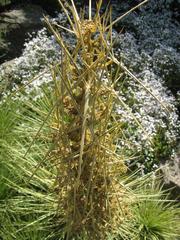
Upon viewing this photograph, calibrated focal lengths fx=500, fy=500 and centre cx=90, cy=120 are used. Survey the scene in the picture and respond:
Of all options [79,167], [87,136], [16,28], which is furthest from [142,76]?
[79,167]

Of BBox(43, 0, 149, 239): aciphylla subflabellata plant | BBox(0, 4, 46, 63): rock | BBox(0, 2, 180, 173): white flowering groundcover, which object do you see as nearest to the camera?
BBox(43, 0, 149, 239): aciphylla subflabellata plant

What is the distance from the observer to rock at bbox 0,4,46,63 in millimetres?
5863

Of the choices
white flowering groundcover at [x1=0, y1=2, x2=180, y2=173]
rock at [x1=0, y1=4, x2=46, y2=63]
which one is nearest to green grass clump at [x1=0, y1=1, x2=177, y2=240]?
white flowering groundcover at [x1=0, y1=2, x2=180, y2=173]

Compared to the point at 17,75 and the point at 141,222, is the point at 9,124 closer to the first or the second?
the point at 141,222

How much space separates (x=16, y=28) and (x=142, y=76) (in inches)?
68.7

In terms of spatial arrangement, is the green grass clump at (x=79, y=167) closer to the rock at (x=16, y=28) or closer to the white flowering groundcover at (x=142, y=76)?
the white flowering groundcover at (x=142, y=76)

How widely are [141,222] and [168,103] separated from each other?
195cm

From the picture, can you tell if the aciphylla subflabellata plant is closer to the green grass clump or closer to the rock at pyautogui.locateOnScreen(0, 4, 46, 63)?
the green grass clump

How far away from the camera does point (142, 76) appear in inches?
209

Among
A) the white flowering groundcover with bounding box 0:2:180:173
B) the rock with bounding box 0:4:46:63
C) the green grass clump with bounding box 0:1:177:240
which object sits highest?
the green grass clump with bounding box 0:1:177:240

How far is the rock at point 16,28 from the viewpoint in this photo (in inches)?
231

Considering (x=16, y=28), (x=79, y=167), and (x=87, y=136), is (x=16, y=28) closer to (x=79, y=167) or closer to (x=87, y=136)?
(x=87, y=136)

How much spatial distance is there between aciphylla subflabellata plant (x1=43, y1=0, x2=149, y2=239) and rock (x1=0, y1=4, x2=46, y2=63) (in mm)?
3223

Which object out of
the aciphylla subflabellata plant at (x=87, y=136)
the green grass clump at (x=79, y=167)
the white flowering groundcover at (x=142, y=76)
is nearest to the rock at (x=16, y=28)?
the white flowering groundcover at (x=142, y=76)
